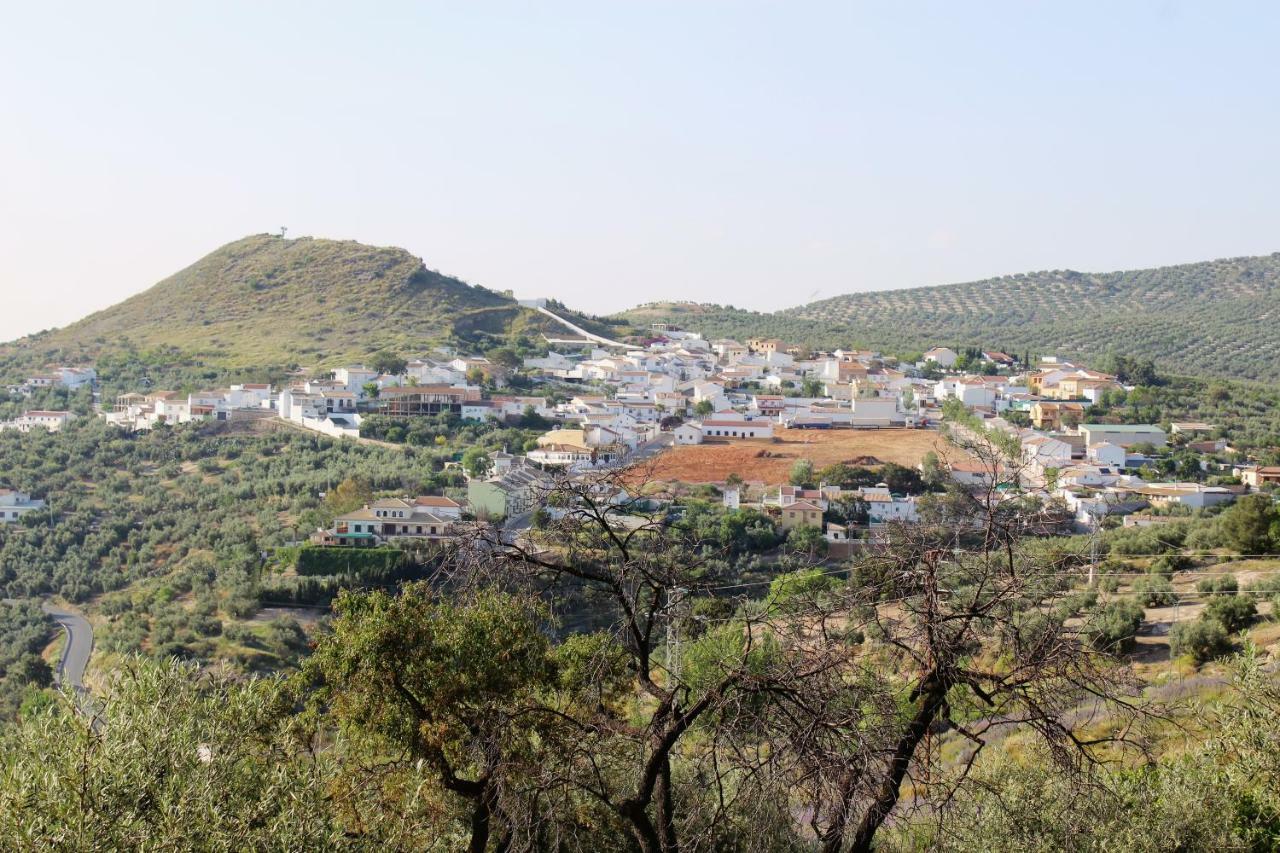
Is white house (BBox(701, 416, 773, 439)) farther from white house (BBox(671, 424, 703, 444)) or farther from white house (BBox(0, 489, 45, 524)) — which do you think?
white house (BBox(0, 489, 45, 524))

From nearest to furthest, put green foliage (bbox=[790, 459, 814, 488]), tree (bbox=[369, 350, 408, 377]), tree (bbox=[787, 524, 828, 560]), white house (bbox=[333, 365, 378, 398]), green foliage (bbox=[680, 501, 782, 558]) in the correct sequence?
tree (bbox=[787, 524, 828, 560])
green foliage (bbox=[680, 501, 782, 558])
green foliage (bbox=[790, 459, 814, 488])
white house (bbox=[333, 365, 378, 398])
tree (bbox=[369, 350, 408, 377])

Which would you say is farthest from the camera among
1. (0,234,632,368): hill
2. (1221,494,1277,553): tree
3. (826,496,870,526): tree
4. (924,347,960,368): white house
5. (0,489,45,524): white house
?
(924,347,960,368): white house

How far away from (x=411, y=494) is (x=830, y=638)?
91.1 feet

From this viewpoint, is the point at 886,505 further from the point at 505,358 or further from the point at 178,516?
the point at 505,358

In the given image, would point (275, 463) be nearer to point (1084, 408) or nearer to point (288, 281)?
point (1084, 408)

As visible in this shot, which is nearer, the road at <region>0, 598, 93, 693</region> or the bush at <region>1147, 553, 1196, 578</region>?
the road at <region>0, 598, 93, 693</region>

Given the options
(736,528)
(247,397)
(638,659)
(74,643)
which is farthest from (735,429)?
(638,659)

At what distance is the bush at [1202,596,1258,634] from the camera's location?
51.7 feet

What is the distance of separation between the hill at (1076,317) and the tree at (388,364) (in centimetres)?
2941

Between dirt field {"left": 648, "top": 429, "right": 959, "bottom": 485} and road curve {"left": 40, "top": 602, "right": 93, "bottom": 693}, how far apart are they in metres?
15.4

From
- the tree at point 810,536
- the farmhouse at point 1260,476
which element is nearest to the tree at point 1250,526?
the tree at point 810,536

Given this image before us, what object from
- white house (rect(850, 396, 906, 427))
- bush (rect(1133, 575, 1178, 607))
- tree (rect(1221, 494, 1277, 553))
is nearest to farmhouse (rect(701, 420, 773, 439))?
white house (rect(850, 396, 906, 427))

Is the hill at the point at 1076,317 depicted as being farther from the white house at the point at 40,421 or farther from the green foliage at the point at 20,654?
the green foliage at the point at 20,654

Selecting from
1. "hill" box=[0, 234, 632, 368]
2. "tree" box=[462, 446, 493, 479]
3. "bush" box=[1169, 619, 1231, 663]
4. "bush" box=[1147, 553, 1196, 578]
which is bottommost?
"bush" box=[1147, 553, 1196, 578]
